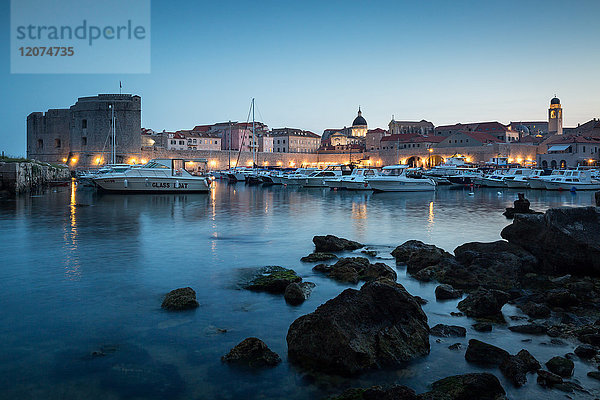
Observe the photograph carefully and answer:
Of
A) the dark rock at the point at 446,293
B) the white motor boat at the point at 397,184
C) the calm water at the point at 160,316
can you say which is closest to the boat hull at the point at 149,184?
the white motor boat at the point at 397,184

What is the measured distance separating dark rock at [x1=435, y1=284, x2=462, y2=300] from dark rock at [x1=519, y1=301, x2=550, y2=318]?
2.65 feet

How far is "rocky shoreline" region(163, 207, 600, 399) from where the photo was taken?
394cm

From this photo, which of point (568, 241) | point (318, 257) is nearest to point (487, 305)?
point (568, 241)

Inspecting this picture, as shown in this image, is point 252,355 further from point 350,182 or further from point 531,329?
point 350,182

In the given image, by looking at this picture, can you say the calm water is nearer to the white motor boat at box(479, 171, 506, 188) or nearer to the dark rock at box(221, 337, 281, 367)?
the dark rock at box(221, 337, 281, 367)

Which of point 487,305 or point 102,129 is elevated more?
point 102,129

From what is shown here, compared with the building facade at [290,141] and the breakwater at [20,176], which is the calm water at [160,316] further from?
the building facade at [290,141]

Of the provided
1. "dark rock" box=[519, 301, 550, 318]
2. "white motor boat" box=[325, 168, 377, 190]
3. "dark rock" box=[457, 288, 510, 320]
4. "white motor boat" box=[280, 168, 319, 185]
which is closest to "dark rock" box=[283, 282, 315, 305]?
"dark rock" box=[457, 288, 510, 320]

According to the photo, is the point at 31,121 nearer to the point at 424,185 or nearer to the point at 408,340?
the point at 424,185

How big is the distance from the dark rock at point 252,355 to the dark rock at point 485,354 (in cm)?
166

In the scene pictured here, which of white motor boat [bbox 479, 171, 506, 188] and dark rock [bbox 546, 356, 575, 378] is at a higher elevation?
white motor boat [bbox 479, 171, 506, 188]

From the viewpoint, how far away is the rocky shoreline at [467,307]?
3.94 meters

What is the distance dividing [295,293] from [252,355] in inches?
66.5

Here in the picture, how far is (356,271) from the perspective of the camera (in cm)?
700
